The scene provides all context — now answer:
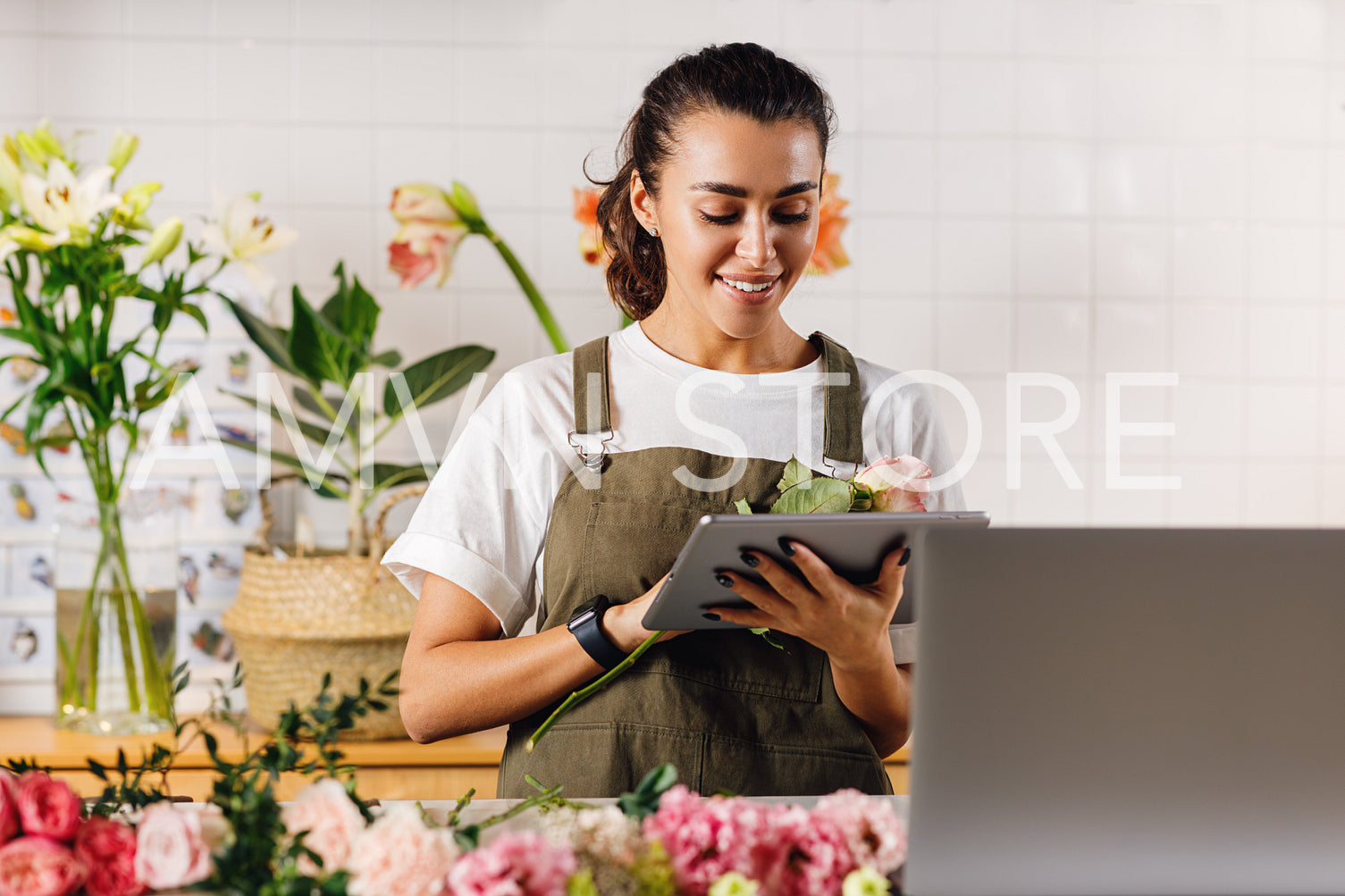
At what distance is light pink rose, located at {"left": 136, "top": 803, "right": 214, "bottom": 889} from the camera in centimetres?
55

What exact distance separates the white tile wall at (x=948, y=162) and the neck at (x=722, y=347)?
0.82 metres

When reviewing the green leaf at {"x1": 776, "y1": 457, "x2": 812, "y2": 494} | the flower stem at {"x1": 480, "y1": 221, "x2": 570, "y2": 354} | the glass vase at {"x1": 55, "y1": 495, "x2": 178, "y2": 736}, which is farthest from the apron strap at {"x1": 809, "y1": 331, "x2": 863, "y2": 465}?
the glass vase at {"x1": 55, "y1": 495, "x2": 178, "y2": 736}

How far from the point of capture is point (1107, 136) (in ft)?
6.79

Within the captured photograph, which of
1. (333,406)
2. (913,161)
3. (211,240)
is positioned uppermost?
(913,161)

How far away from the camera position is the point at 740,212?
1066 millimetres

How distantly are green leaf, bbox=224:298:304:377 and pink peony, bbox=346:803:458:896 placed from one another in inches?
50.1

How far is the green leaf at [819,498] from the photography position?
815 millimetres

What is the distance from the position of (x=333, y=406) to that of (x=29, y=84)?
2.66 ft

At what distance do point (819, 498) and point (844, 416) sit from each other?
32cm

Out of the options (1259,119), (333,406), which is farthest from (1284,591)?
(1259,119)

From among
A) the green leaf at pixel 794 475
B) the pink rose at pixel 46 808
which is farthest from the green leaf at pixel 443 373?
the pink rose at pixel 46 808

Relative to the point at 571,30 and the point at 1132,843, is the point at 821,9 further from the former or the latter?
the point at 1132,843

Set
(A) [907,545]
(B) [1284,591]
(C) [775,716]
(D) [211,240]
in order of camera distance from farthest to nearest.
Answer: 1. (D) [211,240]
2. (C) [775,716]
3. (A) [907,545]
4. (B) [1284,591]

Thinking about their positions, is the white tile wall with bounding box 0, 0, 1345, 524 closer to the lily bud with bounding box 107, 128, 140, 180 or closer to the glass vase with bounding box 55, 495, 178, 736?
the lily bud with bounding box 107, 128, 140, 180
